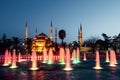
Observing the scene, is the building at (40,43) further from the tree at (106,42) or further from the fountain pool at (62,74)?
the fountain pool at (62,74)

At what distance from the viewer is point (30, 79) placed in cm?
1539

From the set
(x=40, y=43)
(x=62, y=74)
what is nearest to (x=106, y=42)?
(x=40, y=43)

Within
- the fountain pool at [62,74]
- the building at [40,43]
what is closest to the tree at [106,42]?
the building at [40,43]

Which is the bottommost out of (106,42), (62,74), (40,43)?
(62,74)

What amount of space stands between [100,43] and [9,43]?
27736 millimetres

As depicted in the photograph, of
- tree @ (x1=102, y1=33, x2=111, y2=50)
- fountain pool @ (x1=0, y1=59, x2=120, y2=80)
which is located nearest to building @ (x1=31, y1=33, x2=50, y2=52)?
tree @ (x1=102, y1=33, x2=111, y2=50)

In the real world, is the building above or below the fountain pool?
above

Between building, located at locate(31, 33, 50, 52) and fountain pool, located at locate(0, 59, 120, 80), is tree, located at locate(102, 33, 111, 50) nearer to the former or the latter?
building, located at locate(31, 33, 50, 52)

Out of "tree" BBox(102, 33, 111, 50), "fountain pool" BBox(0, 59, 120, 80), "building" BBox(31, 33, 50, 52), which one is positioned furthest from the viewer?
"tree" BBox(102, 33, 111, 50)

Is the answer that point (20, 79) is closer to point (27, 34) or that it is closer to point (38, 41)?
point (38, 41)

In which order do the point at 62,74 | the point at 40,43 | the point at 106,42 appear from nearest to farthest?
the point at 62,74 < the point at 40,43 < the point at 106,42

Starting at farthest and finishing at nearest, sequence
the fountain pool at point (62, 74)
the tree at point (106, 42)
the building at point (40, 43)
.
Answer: the tree at point (106, 42) < the building at point (40, 43) < the fountain pool at point (62, 74)

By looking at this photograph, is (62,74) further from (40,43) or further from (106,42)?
(106,42)

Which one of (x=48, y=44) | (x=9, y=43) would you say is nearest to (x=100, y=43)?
(x=48, y=44)
